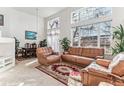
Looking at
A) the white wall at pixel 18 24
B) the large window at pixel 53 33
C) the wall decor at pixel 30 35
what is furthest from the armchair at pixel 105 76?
the wall decor at pixel 30 35

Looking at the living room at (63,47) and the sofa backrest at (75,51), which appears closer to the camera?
the living room at (63,47)

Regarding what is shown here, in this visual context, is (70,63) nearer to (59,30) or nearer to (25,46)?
(59,30)

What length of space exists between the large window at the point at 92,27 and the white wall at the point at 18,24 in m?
3.12

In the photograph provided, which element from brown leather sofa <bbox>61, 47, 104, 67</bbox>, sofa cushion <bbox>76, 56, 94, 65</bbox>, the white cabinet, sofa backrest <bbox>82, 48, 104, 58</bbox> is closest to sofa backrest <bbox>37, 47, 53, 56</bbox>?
brown leather sofa <bbox>61, 47, 104, 67</bbox>

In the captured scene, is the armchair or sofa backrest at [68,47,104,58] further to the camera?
sofa backrest at [68,47,104,58]

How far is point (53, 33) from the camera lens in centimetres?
874

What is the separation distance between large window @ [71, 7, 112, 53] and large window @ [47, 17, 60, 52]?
5.15 ft

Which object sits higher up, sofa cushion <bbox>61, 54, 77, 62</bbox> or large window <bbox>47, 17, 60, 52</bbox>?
large window <bbox>47, 17, 60, 52</bbox>

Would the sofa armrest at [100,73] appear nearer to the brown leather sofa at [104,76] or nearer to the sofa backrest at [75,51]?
the brown leather sofa at [104,76]

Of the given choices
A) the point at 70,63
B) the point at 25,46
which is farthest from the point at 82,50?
the point at 25,46

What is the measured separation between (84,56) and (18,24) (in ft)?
14.7

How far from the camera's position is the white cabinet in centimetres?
468

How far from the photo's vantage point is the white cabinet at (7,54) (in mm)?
4680

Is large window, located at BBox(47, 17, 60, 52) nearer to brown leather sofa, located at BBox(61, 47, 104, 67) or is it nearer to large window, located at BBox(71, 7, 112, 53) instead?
large window, located at BBox(71, 7, 112, 53)
